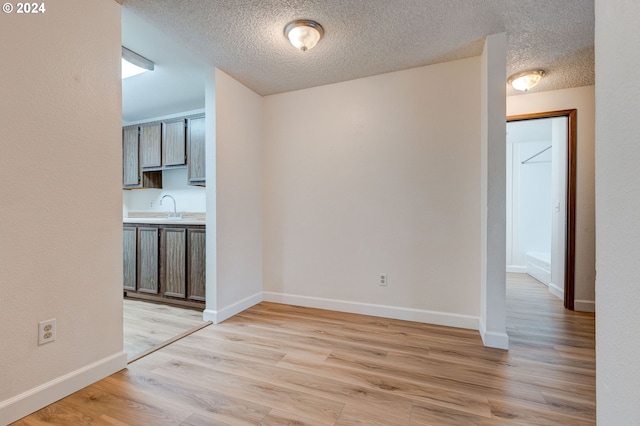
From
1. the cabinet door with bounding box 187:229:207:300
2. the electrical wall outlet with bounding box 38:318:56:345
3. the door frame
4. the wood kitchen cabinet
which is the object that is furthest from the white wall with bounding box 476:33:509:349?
the wood kitchen cabinet

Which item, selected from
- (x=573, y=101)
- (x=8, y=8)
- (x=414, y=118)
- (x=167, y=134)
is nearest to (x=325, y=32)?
(x=414, y=118)

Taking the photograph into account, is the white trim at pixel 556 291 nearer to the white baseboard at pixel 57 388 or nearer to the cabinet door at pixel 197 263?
the cabinet door at pixel 197 263

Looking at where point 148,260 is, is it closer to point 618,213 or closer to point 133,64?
point 133,64

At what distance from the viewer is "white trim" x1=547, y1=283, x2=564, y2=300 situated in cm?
320

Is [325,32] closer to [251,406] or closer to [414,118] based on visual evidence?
[414,118]

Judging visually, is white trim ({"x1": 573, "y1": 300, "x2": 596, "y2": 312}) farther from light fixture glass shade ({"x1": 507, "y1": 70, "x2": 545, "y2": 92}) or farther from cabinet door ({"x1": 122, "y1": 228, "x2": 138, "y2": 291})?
cabinet door ({"x1": 122, "y1": 228, "x2": 138, "y2": 291})

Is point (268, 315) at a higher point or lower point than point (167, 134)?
lower

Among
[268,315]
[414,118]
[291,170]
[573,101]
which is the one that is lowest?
[268,315]

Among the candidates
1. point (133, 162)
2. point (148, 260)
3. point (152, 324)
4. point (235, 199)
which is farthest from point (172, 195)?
point (152, 324)

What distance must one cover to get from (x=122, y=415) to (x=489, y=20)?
3215mm

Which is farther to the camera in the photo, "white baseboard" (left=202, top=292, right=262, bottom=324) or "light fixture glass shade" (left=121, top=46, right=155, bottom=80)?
"white baseboard" (left=202, top=292, right=262, bottom=324)

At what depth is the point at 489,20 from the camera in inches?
74.2

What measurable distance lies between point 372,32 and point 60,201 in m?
2.27

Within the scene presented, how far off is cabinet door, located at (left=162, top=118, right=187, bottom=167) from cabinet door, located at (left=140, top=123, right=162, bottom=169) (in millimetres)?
83
